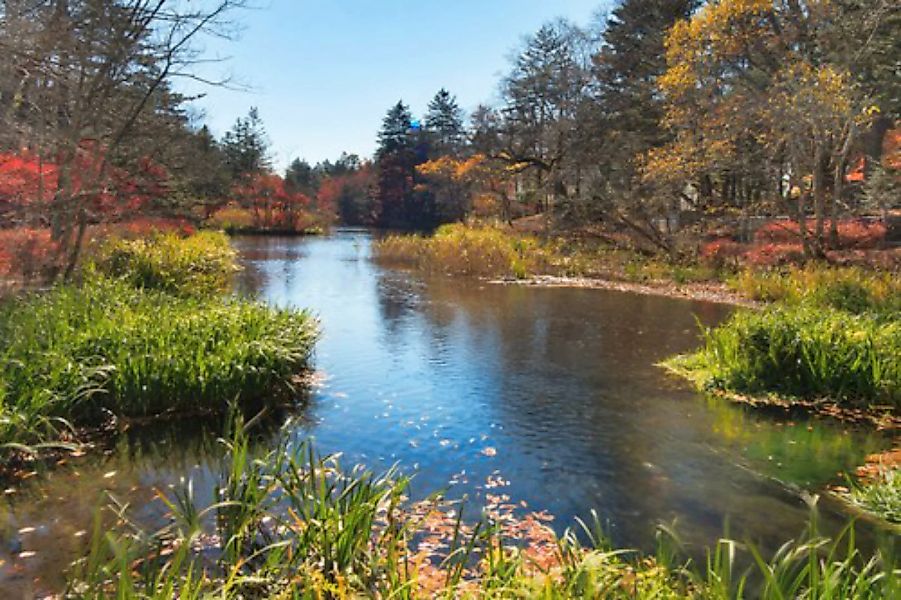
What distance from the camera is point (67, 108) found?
44.4 ft

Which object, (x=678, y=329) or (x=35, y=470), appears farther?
(x=678, y=329)

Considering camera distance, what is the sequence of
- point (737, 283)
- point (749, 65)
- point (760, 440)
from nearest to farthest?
point (760, 440) < point (737, 283) < point (749, 65)

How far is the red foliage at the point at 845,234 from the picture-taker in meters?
19.3

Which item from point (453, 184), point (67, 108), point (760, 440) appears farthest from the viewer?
point (453, 184)

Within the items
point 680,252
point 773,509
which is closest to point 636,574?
point 773,509

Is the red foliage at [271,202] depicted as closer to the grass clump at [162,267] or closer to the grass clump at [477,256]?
the grass clump at [477,256]

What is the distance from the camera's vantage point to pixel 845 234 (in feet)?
65.4

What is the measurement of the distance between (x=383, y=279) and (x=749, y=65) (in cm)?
1261

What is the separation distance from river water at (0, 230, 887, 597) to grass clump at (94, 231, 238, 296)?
3748mm

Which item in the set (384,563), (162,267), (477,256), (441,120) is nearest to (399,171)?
(441,120)

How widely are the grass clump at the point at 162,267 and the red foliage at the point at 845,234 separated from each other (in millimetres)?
15791

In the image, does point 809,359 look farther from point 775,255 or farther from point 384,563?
point 775,255

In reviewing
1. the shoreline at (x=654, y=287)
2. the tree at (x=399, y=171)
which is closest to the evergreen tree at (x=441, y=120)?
the tree at (x=399, y=171)

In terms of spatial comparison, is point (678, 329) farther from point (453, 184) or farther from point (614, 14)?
point (453, 184)
